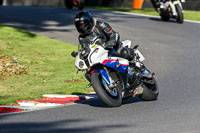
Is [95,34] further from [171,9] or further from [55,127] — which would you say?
[171,9]

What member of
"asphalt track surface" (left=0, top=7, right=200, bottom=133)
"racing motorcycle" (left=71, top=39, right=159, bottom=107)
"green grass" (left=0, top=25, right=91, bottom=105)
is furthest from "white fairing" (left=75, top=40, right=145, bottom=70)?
"green grass" (left=0, top=25, right=91, bottom=105)

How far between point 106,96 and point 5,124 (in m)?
1.76

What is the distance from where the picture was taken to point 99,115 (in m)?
7.21

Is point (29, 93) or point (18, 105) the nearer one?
point (18, 105)

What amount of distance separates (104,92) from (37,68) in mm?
5443

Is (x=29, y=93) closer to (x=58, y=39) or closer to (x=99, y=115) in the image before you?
(x=99, y=115)

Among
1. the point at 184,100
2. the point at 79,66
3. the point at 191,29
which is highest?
the point at 79,66

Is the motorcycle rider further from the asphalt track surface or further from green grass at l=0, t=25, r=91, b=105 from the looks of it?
green grass at l=0, t=25, r=91, b=105

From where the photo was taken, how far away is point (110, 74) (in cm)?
788

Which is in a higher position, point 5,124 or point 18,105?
point 5,124

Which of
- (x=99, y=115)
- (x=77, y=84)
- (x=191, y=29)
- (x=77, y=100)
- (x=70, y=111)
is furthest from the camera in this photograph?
(x=191, y=29)

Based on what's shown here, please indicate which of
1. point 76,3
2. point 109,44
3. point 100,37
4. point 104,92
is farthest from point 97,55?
point 76,3

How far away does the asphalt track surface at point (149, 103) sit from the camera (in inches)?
250

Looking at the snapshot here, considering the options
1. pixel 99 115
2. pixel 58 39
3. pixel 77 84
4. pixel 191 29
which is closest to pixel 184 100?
pixel 99 115
